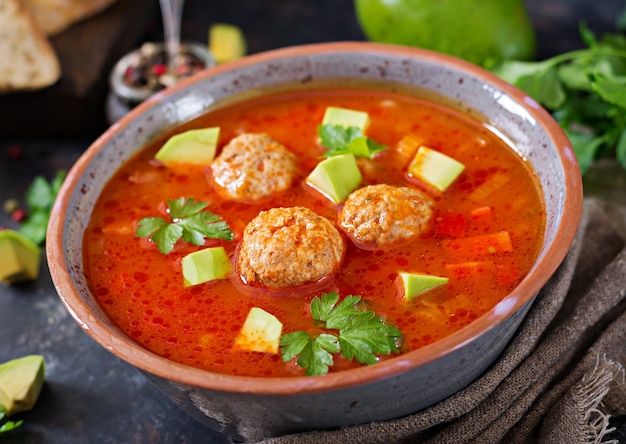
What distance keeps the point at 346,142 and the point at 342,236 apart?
0.60 meters

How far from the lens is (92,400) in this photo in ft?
11.5

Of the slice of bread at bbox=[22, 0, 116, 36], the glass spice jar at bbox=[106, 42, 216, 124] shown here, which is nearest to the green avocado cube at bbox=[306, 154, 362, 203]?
the glass spice jar at bbox=[106, 42, 216, 124]

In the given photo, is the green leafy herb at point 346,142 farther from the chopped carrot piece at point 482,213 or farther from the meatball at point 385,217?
the chopped carrot piece at point 482,213

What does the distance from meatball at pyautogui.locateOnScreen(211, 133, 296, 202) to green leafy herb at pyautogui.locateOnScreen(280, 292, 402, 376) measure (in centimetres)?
79

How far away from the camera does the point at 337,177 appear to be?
3.43 metres

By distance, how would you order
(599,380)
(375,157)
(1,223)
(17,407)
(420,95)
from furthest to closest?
(1,223) < (420,95) < (375,157) < (17,407) < (599,380)

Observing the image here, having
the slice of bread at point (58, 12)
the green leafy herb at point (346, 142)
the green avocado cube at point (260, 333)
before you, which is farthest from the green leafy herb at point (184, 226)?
the slice of bread at point (58, 12)

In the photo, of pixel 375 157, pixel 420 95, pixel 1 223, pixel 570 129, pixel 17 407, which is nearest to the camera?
pixel 17 407

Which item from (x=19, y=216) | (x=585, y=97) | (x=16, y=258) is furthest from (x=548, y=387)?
(x=19, y=216)

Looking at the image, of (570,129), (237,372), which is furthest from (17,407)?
(570,129)

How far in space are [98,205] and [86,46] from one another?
6.57ft

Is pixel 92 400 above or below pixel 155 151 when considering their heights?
below

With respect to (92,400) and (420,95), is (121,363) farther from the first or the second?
(420,95)

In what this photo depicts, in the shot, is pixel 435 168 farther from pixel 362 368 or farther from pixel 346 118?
pixel 362 368
